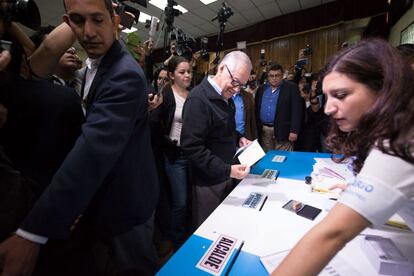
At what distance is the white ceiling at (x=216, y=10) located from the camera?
469cm

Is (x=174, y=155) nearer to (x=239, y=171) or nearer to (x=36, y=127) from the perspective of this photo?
(x=239, y=171)

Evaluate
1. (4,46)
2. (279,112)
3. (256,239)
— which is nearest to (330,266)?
(256,239)

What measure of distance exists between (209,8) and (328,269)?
5.19m

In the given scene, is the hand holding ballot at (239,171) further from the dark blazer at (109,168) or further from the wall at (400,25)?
the wall at (400,25)

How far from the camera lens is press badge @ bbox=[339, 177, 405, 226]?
431 millimetres

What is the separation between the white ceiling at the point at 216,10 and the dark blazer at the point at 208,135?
377 centimetres

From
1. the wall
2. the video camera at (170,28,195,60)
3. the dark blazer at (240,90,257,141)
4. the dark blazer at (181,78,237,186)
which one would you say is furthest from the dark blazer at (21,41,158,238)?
the wall

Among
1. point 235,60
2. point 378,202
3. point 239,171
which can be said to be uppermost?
point 235,60

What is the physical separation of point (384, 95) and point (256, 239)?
0.59 m

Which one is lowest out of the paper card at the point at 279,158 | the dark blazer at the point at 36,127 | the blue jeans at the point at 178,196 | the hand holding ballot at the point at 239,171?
the blue jeans at the point at 178,196

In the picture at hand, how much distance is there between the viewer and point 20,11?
0.73 metres

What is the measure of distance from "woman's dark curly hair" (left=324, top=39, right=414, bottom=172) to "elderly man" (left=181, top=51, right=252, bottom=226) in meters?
0.63

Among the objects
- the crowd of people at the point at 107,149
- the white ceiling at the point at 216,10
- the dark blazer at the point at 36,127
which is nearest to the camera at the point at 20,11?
→ the crowd of people at the point at 107,149

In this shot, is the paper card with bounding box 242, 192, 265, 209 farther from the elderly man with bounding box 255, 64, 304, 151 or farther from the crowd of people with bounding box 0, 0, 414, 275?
the elderly man with bounding box 255, 64, 304, 151
